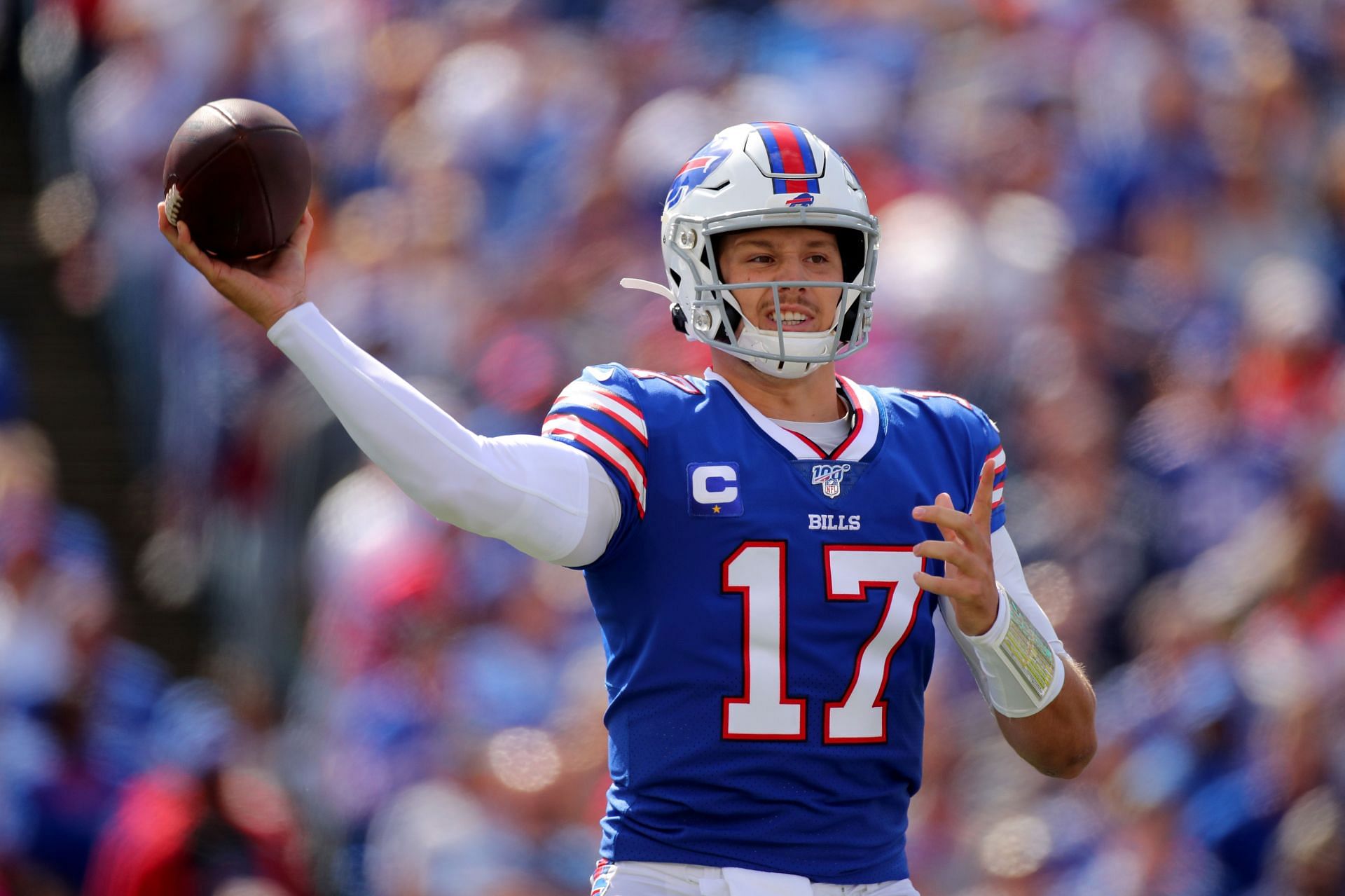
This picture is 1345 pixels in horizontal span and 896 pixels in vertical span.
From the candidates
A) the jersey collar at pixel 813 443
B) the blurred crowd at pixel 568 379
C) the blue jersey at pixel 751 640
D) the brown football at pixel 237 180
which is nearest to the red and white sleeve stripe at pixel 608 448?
the blue jersey at pixel 751 640

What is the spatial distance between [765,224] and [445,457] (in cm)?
79

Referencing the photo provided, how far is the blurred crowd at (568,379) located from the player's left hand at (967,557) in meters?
2.23

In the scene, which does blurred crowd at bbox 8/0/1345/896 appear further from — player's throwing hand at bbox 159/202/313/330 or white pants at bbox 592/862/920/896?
player's throwing hand at bbox 159/202/313/330

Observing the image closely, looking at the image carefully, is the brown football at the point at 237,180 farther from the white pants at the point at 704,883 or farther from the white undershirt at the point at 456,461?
the white pants at the point at 704,883

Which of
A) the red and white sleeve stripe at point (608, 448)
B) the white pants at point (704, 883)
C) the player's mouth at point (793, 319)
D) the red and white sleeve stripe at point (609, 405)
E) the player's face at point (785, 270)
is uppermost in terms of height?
the player's face at point (785, 270)

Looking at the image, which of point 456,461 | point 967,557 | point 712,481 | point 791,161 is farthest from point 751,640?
point 791,161

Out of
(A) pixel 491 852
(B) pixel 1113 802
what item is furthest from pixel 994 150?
(A) pixel 491 852

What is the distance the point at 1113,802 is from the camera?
576 cm

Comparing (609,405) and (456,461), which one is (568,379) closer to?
(609,405)

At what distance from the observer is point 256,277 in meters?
2.94

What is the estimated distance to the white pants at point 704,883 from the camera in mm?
2998

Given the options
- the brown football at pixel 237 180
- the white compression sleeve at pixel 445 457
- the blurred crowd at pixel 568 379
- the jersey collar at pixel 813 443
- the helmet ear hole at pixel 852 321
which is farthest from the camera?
the blurred crowd at pixel 568 379

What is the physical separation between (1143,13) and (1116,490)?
8.22 ft

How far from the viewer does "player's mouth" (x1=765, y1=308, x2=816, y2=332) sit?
330 centimetres
